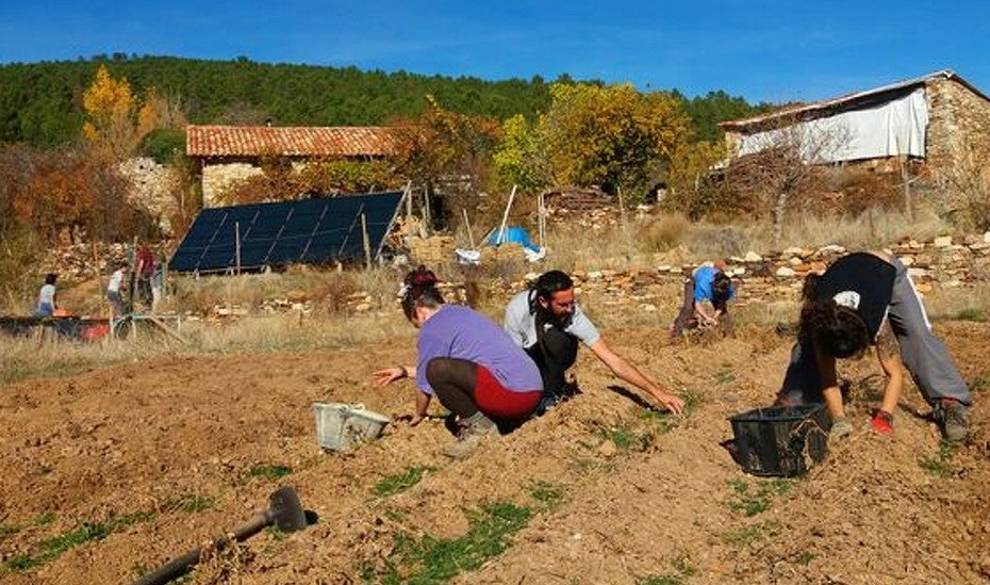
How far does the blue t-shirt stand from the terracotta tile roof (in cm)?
2603

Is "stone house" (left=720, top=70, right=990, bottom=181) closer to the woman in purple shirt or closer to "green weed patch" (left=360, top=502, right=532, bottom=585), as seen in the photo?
the woman in purple shirt

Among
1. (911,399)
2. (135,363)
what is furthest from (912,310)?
(135,363)

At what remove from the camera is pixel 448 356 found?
6559 millimetres

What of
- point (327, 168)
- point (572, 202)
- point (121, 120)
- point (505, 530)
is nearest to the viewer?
point (505, 530)

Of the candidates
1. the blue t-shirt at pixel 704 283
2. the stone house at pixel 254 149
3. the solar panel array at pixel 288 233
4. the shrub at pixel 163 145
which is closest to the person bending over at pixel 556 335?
the blue t-shirt at pixel 704 283

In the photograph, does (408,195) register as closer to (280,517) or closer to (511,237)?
(511,237)

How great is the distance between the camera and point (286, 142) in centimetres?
4025

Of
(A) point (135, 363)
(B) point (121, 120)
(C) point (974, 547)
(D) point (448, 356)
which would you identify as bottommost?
(A) point (135, 363)

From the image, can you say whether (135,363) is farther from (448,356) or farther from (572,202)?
(572,202)

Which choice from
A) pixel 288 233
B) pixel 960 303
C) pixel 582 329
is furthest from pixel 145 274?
pixel 582 329

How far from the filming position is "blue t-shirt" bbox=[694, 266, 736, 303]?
12.1 metres

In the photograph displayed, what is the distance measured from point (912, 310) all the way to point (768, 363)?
13.1ft

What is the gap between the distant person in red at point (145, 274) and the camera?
21.3 metres

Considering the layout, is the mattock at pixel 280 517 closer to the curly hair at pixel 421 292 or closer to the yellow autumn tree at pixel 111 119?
the curly hair at pixel 421 292
